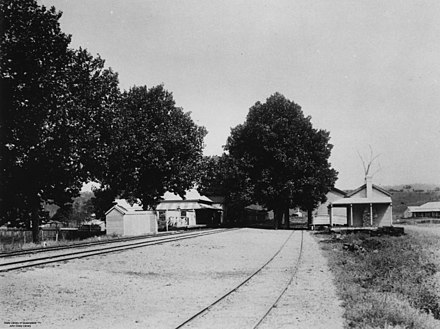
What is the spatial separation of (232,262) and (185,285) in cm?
614

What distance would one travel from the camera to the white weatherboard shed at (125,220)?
3606cm

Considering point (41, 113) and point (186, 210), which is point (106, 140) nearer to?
point (41, 113)

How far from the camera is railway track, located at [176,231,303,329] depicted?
27.6 ft

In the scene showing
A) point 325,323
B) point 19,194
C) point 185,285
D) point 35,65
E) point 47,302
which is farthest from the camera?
point 19,194

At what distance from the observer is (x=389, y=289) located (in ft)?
39.3

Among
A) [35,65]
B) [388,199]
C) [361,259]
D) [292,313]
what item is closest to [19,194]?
[35,65]

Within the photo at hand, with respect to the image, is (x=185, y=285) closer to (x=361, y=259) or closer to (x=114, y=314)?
(x=114, y=314)

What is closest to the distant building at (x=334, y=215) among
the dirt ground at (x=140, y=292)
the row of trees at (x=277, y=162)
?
the row of trees at (x=277, y=162)

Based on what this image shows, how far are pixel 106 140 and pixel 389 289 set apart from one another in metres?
26.0

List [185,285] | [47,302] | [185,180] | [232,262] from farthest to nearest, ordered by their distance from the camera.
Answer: [185,180] → [232,262] → [185,285] → [47,302]

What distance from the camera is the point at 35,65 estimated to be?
25.8 meters

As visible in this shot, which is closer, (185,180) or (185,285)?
(185,285)

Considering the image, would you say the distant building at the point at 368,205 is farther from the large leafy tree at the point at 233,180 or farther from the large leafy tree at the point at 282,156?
the large leafy tree at the point at 233,180

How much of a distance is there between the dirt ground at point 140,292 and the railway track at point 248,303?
0.22 meters
